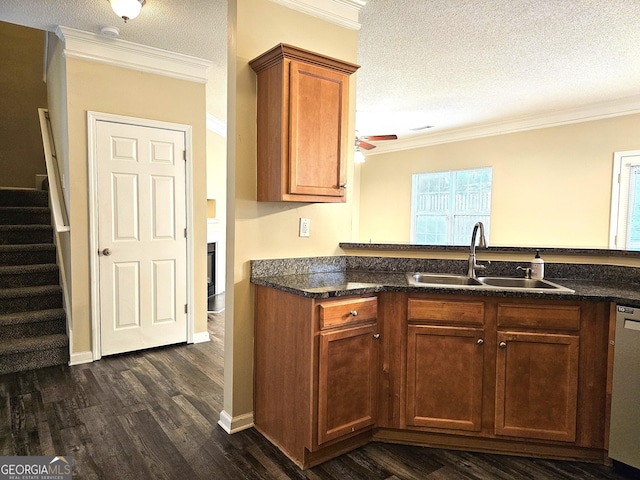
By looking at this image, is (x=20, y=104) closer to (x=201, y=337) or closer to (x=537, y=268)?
(x=201, y=337)

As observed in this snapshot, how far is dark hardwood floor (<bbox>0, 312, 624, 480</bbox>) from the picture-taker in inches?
79.2

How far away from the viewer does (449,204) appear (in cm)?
666

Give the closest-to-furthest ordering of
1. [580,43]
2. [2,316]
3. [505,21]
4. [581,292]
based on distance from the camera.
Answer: [581,292] < [505,21] < [580,43] < [2,316]

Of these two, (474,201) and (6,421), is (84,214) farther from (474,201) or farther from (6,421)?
(474,201)

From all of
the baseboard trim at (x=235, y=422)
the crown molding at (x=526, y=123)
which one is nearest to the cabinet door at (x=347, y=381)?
the baseboard trim at (x=235, y=422)

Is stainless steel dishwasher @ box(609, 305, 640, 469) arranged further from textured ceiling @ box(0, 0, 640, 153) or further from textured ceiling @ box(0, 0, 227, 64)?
textured ceiling @ box(0, 0, 227, 64)

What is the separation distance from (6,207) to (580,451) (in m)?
5.46

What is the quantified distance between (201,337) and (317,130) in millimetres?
2588

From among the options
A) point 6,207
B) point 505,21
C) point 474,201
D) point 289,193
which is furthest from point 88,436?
point 474,201

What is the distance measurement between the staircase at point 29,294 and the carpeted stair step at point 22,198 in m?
0.22

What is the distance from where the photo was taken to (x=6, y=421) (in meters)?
2.43

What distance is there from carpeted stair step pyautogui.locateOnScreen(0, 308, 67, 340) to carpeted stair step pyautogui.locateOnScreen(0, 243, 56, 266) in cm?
63
